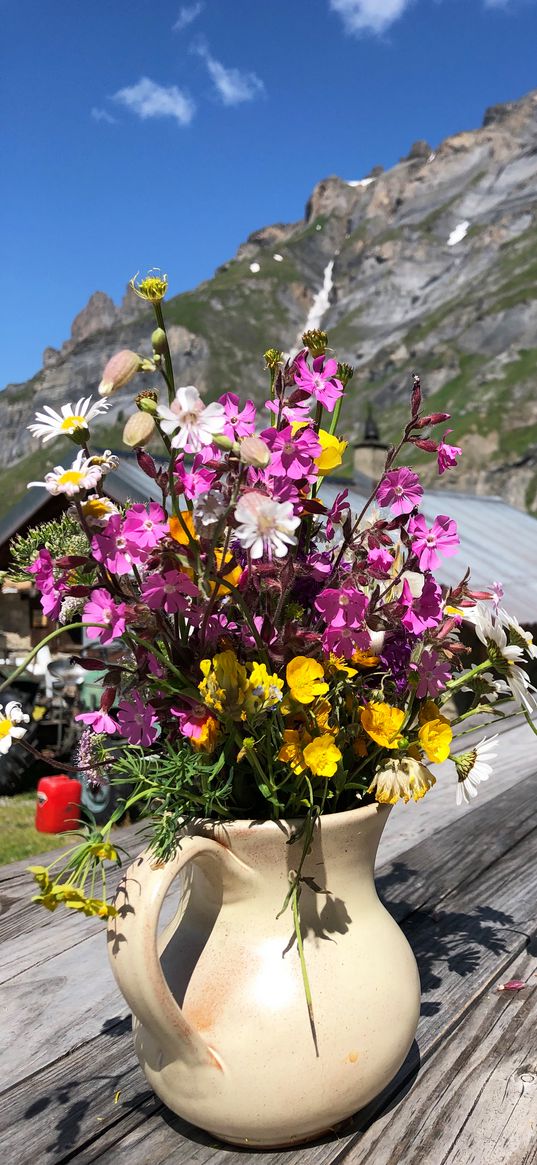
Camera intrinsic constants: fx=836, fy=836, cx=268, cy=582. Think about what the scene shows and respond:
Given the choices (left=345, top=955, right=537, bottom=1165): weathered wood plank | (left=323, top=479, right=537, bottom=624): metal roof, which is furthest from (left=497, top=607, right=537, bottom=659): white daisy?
(left=323, top=479, right=537, bottom=624): metal roof

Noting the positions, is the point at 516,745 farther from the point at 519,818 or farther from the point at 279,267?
the point at 279,267

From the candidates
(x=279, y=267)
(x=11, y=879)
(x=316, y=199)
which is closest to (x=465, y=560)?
(x=11, y=879)

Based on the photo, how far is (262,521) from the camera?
0.72 metres

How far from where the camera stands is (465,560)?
975 cm

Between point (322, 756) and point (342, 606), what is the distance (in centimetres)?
15

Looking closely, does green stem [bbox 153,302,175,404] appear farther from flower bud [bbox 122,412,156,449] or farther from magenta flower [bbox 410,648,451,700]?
magenta flower [bbox 410,648,451,700]

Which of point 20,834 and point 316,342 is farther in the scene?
point 20,834

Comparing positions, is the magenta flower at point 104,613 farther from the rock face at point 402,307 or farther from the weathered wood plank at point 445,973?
the rock face at point 402,307

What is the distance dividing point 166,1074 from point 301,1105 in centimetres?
15

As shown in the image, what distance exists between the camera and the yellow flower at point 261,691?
2.73 feet

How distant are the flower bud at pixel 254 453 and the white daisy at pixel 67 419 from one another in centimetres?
17

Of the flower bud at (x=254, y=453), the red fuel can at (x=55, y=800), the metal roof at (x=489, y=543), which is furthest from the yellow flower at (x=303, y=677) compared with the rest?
the metal roof at (x=489, y=543)

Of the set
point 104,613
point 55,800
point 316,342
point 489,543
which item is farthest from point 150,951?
point 489,543

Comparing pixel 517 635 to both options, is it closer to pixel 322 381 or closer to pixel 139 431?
pixel 322 381
